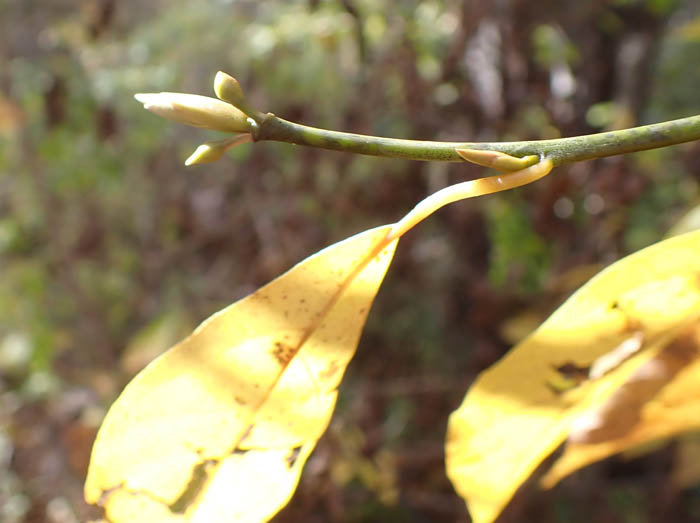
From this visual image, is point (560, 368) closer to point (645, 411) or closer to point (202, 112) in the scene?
point (645, 411)

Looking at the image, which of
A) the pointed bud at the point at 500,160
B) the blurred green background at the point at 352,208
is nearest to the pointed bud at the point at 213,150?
the pointed bud at the point at 500,160

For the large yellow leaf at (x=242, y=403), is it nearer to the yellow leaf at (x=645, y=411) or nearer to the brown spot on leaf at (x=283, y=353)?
the brown spot on leaf at (x=283, y=353)

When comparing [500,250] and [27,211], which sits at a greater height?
[500,250]

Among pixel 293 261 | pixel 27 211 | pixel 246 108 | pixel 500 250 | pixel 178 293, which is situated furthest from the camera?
pixel 27 211

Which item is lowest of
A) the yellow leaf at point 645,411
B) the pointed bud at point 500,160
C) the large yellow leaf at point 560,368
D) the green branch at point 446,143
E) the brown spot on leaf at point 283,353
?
the yellow leaf at point 645,411

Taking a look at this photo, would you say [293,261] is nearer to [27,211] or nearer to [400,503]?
[400,503]

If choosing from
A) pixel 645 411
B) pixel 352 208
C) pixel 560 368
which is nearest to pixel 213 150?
pixel 560 368

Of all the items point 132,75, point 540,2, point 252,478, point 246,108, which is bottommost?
point 132,75

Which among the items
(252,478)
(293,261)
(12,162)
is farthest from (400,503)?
(12,162)

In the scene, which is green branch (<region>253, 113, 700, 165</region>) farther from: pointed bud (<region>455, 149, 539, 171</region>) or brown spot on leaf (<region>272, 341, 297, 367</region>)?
brown spot on leaf (<region>272, 341, 297, 367</region>)
